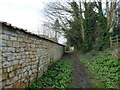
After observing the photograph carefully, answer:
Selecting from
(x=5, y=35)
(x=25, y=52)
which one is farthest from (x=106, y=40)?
(x=5, y=35)

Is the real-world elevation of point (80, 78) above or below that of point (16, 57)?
below

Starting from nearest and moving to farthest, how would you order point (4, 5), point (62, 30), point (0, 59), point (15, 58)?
1. point (0, 59)
2. point (15, 58)
3. point (4, 5)
4. point (62, 30)

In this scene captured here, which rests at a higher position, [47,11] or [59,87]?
[47,11]

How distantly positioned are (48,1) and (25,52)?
11.8m

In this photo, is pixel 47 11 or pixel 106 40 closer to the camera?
pixel 106 40

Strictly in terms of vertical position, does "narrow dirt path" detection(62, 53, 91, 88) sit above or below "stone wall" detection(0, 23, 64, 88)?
below

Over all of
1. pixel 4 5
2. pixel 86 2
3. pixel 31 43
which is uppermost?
pixel 86 2

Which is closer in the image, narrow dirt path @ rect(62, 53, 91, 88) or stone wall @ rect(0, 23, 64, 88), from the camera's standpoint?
stone wall @ rect(0, 23, 64, 88)

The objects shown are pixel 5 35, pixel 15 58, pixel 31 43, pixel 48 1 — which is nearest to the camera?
pixel 5 35

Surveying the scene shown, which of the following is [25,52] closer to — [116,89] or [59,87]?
[59,87]

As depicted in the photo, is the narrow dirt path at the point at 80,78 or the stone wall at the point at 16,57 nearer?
the stone wall at the point at 16,57

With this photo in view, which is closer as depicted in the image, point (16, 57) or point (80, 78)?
point (16, 57)

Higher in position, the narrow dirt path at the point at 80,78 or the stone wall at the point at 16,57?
the stone wall at the point at 16,57

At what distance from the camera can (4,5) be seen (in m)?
5.46
